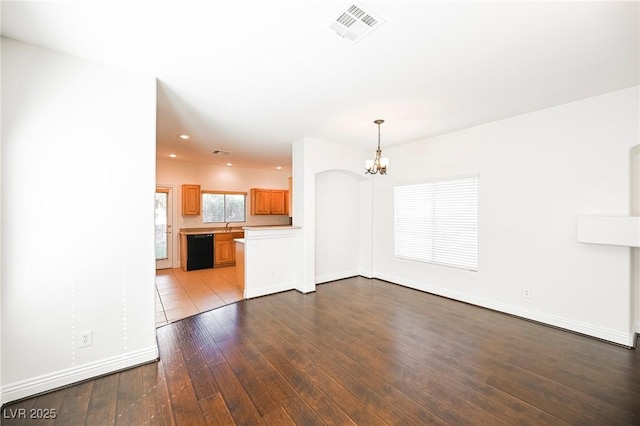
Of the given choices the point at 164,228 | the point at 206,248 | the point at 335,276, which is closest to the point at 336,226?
the point at 335,276

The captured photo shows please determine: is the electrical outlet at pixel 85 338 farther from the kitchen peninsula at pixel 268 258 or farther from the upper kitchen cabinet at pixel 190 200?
the upper kitchen cabinet at pixel 190 200

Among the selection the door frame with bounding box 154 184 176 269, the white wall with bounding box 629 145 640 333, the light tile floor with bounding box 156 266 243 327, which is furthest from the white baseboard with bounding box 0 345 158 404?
the white wall with bounding box 629 145 640 333

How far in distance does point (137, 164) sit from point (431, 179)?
4342mm

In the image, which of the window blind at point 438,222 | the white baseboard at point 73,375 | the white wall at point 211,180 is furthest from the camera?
the white wall at point 211,180

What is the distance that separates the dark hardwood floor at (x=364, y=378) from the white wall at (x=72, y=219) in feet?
0.99

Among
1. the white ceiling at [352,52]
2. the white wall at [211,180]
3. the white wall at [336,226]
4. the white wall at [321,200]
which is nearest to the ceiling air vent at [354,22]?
the white ceiling at [352,52]

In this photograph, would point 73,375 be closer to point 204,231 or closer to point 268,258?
point 268,258

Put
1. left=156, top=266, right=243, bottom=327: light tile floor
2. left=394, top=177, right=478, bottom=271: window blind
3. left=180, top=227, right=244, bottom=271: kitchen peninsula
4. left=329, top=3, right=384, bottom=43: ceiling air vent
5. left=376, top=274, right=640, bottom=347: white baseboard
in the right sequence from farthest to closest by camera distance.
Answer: left=180, top=227, right=244, bottom=271: kitchen peninsula, left=394, top=177, right=478, bottom=271: window blind, left=156, top=266, right=243, bottom=327: light tile floor, left=376, top=274, right=640, bottom=347: white baseboard, left=329, top=3, right=384, bottom=43: ceiling air vent

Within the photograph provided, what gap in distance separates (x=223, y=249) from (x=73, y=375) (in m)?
4.89

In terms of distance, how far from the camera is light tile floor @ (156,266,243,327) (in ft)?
12.9

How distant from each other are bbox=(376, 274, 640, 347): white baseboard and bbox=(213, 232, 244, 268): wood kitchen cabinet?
15.8 feet

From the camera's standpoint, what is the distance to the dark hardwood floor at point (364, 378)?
6.31ft

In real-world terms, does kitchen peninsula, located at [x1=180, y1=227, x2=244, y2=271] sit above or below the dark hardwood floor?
above

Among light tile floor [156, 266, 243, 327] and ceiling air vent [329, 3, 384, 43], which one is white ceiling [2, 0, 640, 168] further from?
light tile floor [156, 266, 243, 327]
